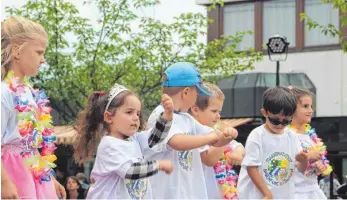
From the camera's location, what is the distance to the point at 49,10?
57.6ft

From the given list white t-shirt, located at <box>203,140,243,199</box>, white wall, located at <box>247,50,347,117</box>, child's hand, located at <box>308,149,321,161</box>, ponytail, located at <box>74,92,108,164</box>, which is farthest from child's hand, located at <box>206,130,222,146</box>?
white wall, located at <box>247,50,347,117</box>

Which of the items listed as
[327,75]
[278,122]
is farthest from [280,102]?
[327,75]

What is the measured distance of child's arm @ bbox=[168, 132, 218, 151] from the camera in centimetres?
609

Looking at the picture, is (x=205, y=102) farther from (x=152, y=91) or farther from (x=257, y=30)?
(x=257, y=30)

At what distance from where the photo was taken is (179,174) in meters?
6.59

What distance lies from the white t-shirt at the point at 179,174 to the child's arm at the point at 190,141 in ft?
0.57

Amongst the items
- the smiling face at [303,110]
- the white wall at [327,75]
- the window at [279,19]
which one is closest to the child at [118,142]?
the smiling face at [303,110]

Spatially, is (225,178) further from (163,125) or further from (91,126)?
(163,125)

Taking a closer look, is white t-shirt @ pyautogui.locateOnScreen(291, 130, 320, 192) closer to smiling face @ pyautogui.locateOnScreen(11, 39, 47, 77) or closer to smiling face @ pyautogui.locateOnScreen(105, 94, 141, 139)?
smiling face @ pyautogui.locateOnScreen(105, 94, 141, 139)

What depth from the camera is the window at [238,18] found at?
28.3m

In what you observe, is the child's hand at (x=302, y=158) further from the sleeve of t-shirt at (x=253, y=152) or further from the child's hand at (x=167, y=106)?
the child's hand at (x=167, y=106)

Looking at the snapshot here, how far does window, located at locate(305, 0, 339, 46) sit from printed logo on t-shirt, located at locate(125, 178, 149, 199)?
2121cm

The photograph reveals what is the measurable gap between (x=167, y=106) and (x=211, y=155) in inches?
51.8

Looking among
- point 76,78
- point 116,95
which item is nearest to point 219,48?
point 76,78
